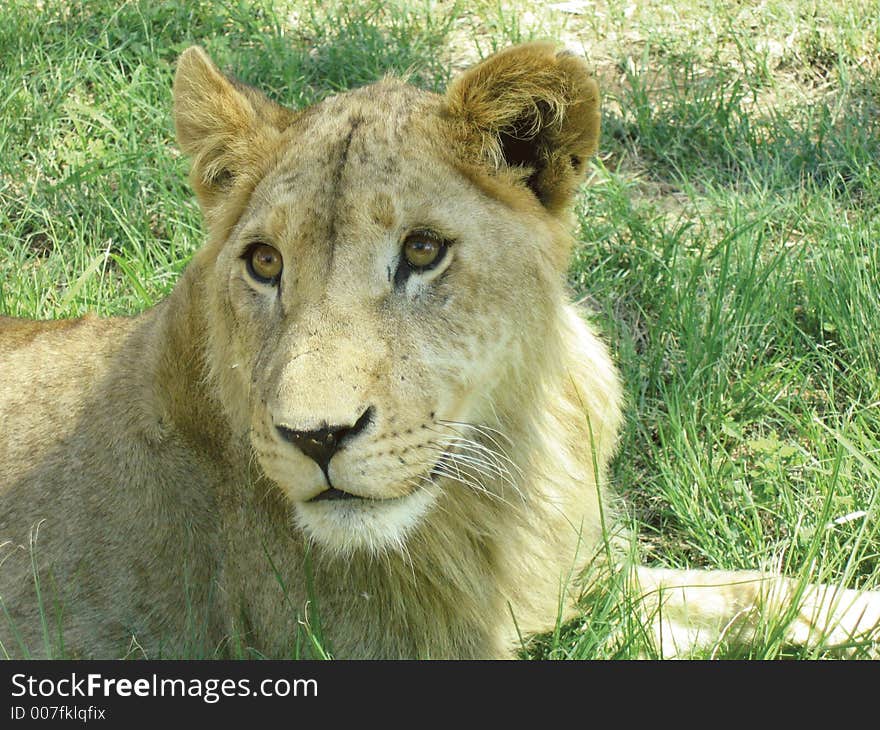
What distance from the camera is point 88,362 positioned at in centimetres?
388

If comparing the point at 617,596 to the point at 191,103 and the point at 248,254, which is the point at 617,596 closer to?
the point at 248,254

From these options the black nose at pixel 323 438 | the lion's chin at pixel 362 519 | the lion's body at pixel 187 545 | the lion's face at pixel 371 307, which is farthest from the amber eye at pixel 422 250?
the lion's body at pixel 187 545

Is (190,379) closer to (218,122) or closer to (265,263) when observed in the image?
(265,263)

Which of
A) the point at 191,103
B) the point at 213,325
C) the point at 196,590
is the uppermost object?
the point at 191,103

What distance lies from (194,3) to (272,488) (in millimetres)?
4429

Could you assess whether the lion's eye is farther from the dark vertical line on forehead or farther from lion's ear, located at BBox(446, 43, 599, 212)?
lion's ear, located at BBox(446, 43, 599, 212)

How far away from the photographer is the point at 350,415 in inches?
105

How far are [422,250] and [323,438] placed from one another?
622 mm

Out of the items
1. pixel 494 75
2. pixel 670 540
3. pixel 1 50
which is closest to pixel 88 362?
pixel 494 75

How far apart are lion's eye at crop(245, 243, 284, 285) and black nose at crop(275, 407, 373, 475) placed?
1.89ft

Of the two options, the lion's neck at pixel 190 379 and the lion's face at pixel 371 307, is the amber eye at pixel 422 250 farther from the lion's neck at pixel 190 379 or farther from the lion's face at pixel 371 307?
the lion's neck at pixel 190 379

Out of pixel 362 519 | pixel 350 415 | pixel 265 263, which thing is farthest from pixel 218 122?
pixel 362 519

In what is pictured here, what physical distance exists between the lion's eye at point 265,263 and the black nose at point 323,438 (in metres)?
0.58

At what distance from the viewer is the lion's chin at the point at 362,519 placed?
2.82m
